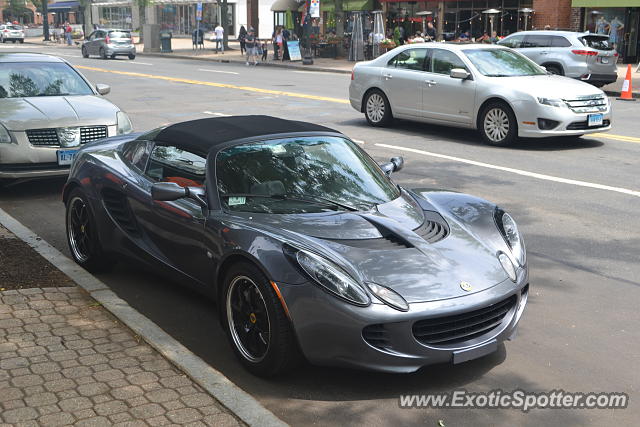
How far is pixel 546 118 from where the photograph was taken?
1256cm

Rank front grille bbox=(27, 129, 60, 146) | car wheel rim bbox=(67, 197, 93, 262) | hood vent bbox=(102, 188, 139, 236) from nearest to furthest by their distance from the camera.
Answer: hood vent bbox=(102, 188, 139, 236)
car wheel rim bbox=(67, 197, 93, 262)
front grille bbox=(27, 129, 60, 146)

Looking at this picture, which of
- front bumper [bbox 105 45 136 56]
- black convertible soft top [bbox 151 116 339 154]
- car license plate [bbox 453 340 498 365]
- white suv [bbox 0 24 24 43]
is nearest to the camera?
car license plate [bbox 453 340 498 365]

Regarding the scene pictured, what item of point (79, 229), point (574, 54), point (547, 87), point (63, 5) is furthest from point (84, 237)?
point (63, 5)

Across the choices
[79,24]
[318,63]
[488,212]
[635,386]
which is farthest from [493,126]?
[79,24]

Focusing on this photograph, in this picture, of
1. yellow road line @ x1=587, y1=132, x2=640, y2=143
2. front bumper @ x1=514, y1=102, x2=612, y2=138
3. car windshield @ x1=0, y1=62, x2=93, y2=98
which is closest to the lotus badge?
car windshield @ x1=0, y1=62, x2=93, y2=98

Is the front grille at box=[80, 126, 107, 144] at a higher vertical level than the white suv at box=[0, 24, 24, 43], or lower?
lower

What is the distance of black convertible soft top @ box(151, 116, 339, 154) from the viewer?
5578 millimetres

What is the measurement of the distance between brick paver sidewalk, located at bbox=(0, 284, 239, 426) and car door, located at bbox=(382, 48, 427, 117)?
9516mm

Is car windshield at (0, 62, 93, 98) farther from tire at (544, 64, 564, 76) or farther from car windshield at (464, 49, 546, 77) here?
tire at (544, 64, 564, 76)

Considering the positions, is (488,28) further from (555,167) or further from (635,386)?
(635,386)

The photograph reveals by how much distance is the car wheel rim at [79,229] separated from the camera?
21.7ft

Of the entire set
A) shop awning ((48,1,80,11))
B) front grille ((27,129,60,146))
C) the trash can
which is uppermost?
shop awning ((48,1,80,11))

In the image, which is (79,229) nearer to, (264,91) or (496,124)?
(496,124)

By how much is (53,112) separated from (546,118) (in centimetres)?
729
